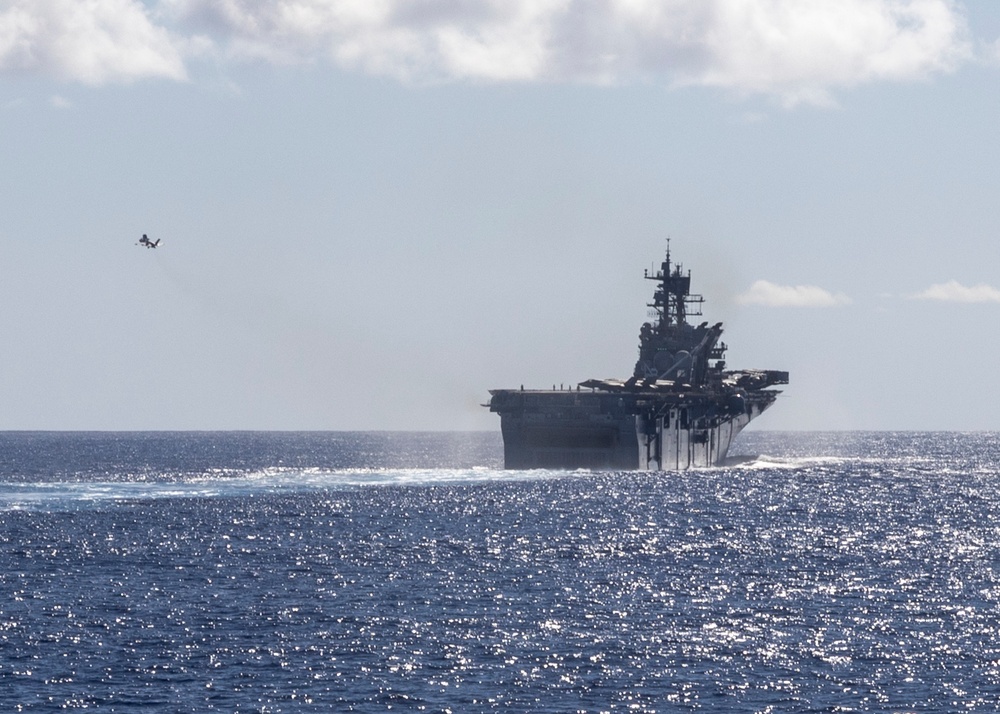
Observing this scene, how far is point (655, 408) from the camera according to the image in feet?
347

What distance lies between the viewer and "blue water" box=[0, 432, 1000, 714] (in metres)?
37.4

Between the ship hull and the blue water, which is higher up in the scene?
the ship hull

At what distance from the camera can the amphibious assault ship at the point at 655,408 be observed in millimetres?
103688

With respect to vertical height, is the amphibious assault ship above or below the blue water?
above

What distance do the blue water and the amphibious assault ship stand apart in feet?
30.4

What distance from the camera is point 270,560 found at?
62594 millimetres

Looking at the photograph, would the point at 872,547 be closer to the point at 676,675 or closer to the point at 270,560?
the point at 270,560

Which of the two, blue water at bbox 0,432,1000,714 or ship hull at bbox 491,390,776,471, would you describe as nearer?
blue water at bbox 0,432,1000,714

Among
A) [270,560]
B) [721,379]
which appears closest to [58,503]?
[270,560]

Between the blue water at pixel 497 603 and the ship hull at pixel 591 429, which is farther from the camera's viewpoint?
the ship hull at pixel 591 429

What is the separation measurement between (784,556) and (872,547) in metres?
6.18

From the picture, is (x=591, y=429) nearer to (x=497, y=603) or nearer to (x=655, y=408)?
(x=655, y=408)

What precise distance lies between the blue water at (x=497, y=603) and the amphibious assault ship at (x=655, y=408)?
9253 millimetres

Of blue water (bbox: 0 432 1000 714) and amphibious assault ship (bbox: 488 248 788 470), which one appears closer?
blue water (bbox: 0 432 1000 714)
